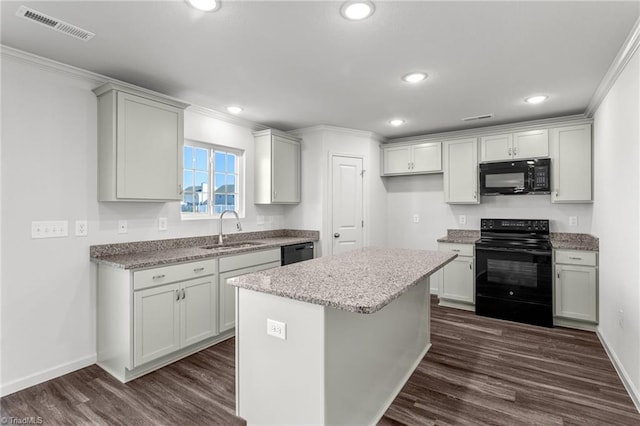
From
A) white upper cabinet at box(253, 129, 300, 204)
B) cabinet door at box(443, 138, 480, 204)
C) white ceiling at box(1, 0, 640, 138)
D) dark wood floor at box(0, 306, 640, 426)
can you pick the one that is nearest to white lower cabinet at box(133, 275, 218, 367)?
dark wood floor at box(0, 306, 640, 426)

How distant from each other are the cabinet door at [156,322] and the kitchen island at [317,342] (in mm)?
1076

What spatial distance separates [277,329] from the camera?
5.46ft

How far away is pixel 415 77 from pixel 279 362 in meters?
2.39

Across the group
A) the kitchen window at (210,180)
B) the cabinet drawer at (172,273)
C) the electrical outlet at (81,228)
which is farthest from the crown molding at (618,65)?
the electrical outlet at (81,228)

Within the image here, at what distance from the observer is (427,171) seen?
4.68 metres

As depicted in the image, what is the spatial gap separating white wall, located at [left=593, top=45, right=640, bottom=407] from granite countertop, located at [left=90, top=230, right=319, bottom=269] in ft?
9.88

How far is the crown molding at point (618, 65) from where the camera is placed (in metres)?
2.04

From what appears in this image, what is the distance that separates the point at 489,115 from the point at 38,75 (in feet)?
14.0

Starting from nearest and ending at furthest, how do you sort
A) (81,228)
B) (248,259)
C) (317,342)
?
1. (317,342)
2. (81,228)
3. (248,259)

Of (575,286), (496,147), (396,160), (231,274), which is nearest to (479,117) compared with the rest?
(496,147)

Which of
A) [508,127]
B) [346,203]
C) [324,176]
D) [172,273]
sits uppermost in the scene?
[508,127]

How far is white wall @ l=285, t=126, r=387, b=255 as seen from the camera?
4.43 meters

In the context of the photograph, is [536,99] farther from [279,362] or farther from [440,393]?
[279,362]

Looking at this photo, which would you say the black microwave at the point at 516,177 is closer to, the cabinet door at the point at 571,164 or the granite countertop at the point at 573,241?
the cabinet door at the point at 571,164
